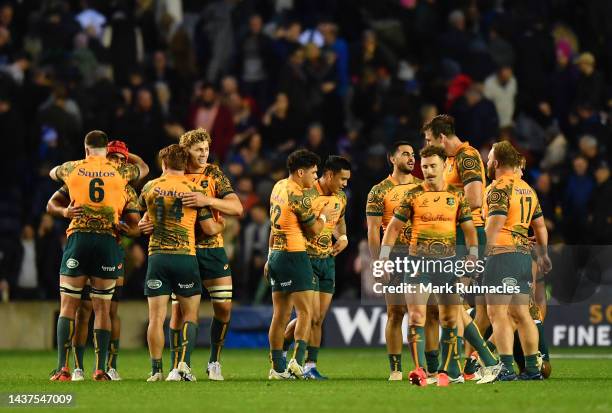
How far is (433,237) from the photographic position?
15.0 meters

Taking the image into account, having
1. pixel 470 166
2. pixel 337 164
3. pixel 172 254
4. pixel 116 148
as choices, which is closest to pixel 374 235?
pixel 337 164

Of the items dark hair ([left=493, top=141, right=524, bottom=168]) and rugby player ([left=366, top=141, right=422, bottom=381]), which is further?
rugby player ([left=366, top=141, right=422, bottom=381])

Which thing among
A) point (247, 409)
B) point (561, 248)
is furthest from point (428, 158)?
point (561, 248)

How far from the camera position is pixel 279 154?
25.4 metres

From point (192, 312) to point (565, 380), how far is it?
3.98 metres

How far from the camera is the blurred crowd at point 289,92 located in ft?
78.9

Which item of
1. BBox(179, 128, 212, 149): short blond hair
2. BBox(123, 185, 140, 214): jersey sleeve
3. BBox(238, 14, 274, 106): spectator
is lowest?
BBox(123, 185, 140, 214): jersey sleeve

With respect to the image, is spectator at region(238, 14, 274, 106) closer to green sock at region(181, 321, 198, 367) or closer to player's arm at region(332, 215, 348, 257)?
player's arm at region(332, 215, 348, 257)

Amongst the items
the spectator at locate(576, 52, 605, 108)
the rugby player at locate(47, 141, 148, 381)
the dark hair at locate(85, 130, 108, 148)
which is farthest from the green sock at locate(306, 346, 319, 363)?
the spectator at locate(576, 52, 605, 108)

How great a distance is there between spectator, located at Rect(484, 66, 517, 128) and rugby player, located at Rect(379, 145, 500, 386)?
1131 centimetres

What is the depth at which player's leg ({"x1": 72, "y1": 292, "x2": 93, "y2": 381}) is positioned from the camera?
1592 centimetres

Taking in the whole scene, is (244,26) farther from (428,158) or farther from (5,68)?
(428,158)

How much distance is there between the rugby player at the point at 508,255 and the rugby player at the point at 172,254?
120 inches

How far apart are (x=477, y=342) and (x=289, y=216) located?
237 centimetres
